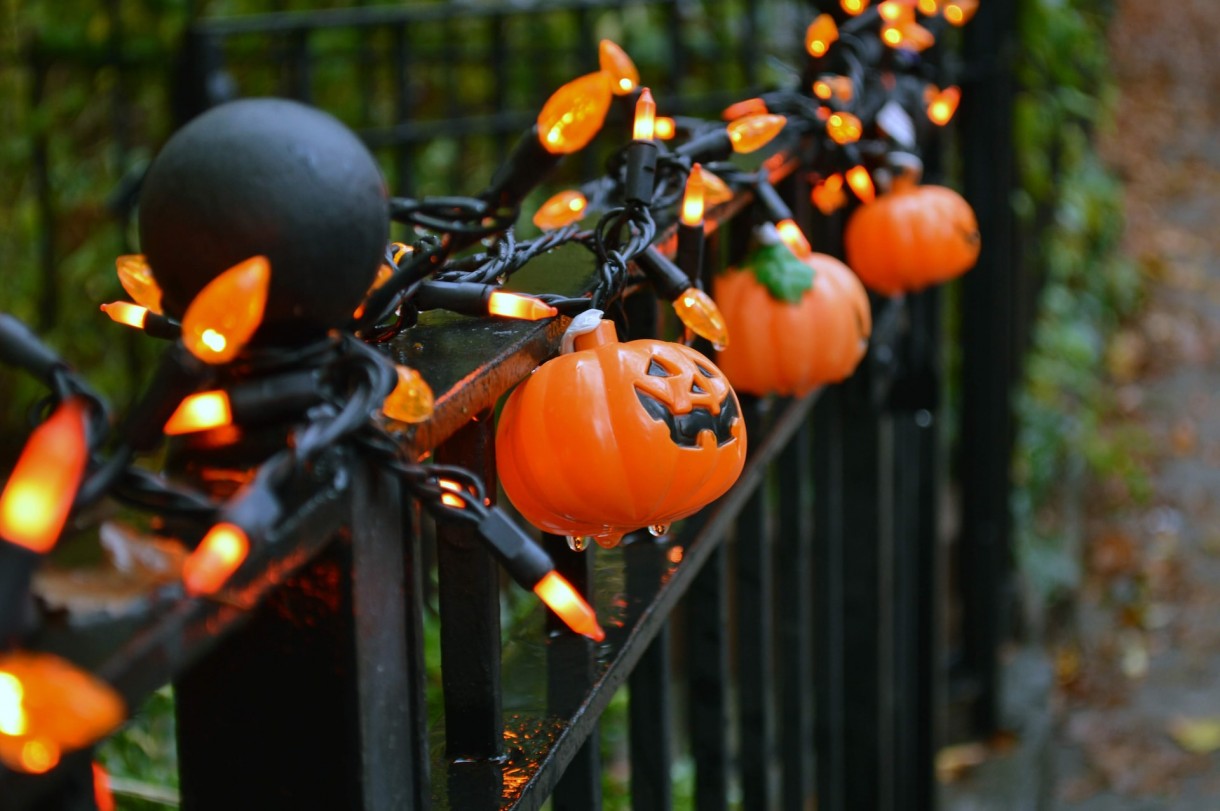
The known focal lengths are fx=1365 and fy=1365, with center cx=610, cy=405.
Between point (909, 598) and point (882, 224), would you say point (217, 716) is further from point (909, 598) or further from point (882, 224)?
point (909, 598)

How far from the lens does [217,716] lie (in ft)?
2.93

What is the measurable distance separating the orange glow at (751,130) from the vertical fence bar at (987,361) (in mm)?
2591

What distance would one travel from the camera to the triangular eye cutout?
3.93 ft

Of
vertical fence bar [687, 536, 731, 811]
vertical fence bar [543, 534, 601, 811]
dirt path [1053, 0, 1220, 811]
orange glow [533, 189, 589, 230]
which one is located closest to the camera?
vertical fence bar [543, 534, 601, 811]

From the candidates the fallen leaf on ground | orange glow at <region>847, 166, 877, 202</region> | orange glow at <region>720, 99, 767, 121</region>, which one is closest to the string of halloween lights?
orange glow at <region>720, 99, 767, 121</region>

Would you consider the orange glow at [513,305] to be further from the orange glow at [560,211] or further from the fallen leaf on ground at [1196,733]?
the fallen leaf on ground at [1196,733]

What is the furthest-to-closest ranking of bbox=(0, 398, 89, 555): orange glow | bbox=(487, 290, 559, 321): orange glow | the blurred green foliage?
1. the blurred green foliage
2. bbox=(487, 290, 559, 321): orange glow
3. bbox=(0, 398, 89, 555): orange glow

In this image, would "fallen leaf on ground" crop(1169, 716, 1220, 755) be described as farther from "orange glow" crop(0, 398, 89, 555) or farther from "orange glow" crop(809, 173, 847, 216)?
"orange glow" crop(0, 398, 89, 555)

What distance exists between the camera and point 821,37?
223cm

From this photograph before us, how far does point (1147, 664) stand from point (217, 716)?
4993 millimetres

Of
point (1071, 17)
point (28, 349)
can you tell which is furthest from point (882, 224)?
point (1071, 17)

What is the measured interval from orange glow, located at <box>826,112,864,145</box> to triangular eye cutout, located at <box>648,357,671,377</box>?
966 mm

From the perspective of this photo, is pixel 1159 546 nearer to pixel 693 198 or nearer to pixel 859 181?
pixel 859 181

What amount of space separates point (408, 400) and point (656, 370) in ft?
1.35
